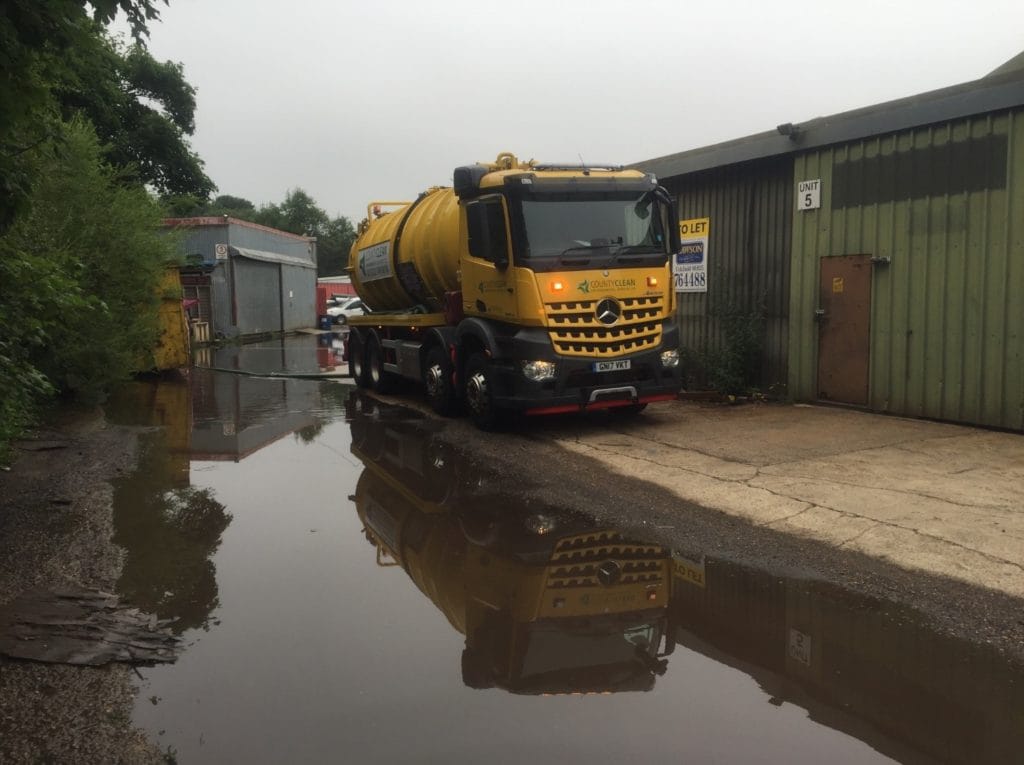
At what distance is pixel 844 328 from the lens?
37.5 feet

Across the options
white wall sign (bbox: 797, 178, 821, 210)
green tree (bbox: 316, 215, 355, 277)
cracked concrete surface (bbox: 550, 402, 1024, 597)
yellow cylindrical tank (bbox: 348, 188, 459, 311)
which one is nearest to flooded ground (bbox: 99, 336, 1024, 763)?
cracked concrete surface (bbox: 550, 402, 1024, 597)

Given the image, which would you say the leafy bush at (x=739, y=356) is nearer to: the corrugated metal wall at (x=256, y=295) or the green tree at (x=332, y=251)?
the corrugated metal wall at (x=256, y=295)

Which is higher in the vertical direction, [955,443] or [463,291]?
[463,291]

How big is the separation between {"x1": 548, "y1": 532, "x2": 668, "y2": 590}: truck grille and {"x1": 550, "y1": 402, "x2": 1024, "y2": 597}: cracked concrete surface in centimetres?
113

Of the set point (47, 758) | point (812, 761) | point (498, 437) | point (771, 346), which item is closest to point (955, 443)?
point (771, 346)

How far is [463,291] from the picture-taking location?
1102 centimetres

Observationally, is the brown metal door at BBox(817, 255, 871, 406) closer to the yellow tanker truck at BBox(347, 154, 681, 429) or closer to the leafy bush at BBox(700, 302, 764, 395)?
the leafy bush at BBox(700, 302, 764, 395)

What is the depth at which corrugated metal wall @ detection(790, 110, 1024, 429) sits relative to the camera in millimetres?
9445

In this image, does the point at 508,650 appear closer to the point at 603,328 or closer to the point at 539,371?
the point at 539,371

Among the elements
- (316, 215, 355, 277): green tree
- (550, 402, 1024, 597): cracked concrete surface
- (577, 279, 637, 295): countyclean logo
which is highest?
(316, 215, 355, 277): green tree

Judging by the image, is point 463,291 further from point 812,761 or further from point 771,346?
point 812,761

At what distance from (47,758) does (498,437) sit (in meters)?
7.21

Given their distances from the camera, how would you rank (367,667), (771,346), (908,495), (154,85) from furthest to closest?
(154,85) < (771,346) < (908,495) < (367,667)

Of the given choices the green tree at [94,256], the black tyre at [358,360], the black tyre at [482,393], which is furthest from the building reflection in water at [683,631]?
the black tyre at [358,360]
